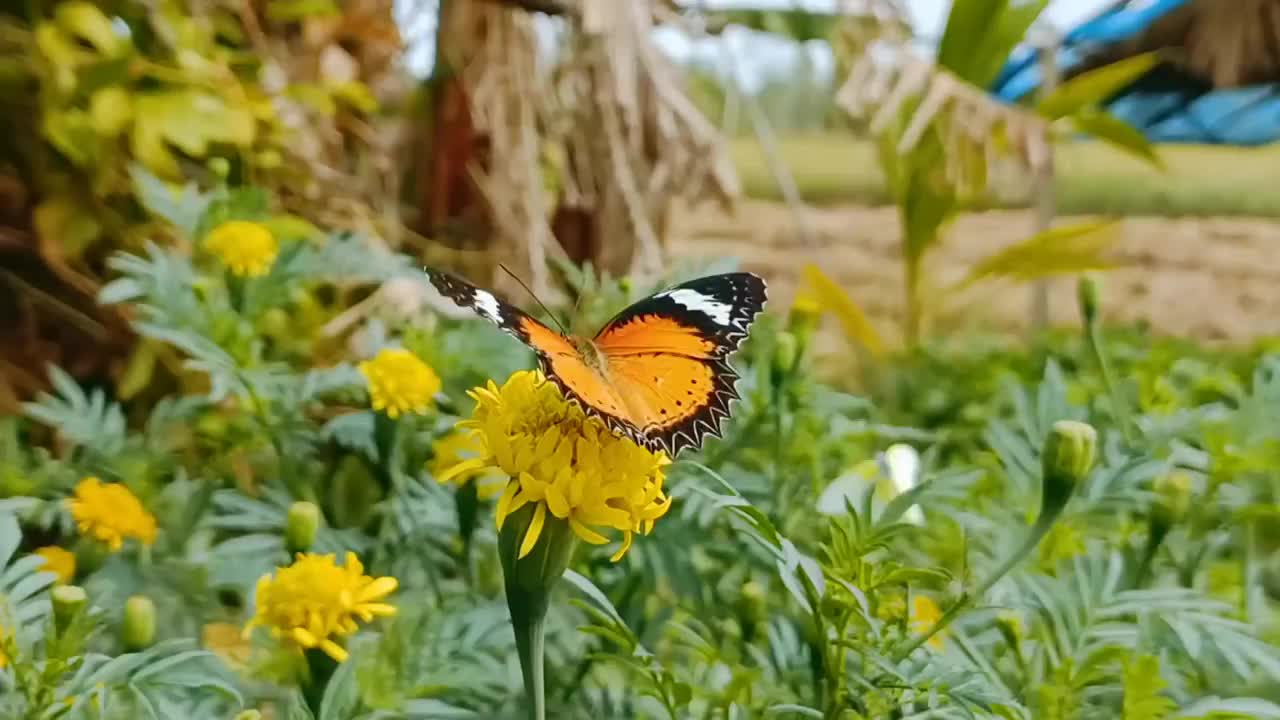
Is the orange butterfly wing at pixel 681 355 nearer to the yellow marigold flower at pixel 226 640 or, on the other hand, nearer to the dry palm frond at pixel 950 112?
the yellow marigold flower at pixel 226 640

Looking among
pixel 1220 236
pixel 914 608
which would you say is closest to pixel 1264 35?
pixel 1220 236

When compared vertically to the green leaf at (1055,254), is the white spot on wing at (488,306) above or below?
above

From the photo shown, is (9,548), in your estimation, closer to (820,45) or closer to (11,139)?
(11,139)

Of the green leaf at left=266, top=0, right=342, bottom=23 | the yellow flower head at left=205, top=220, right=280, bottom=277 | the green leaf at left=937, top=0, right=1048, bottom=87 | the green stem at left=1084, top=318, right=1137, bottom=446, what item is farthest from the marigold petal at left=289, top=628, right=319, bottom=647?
the green leaf at left=937, top=0, right=1048, bottom=87

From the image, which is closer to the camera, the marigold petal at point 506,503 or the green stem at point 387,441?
the marigold petal at point 506,503

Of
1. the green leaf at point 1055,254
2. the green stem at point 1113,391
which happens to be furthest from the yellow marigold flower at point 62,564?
the green leaf at point 1055,254

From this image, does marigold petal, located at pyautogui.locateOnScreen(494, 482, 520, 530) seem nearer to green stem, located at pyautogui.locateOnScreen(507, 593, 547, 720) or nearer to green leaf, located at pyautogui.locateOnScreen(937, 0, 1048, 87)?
green stem, located at pyautogui.locateOnScreen(507, 593, 547, 720)

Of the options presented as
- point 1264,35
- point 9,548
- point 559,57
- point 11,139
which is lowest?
point 9,548
